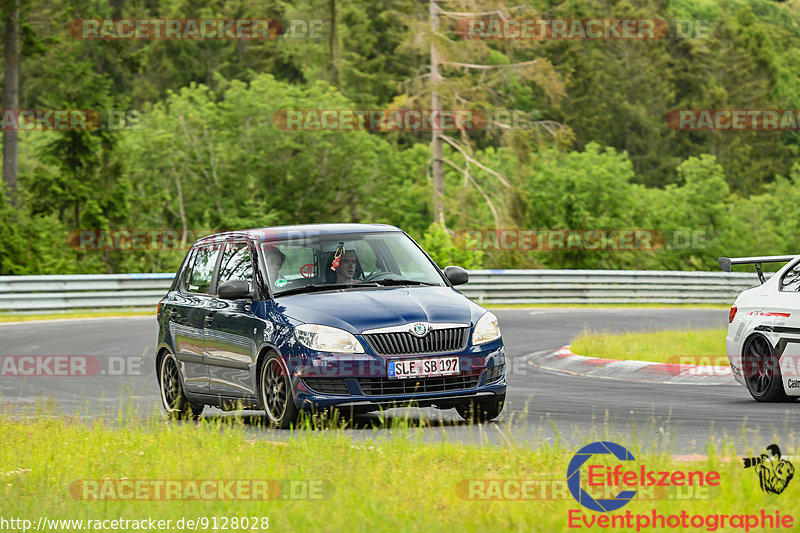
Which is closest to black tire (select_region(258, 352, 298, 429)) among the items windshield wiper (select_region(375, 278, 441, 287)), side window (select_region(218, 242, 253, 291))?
side window (select_region(218, 242, 253, 291))

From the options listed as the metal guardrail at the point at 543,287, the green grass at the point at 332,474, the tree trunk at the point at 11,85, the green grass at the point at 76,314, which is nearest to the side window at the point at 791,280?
the green grass at the point at 332,474

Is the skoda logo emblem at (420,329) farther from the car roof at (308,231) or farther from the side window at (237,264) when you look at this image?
the side window at (237,264)

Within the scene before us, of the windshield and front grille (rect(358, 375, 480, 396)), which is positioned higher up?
the windshield

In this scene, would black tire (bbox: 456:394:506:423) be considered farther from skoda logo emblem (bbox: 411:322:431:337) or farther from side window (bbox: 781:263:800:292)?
side window (bbox: 781:263:800:292)

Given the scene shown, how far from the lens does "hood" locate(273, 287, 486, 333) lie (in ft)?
34.5

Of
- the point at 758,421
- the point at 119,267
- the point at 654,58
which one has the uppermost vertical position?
the point at 654,58

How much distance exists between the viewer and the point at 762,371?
12.5 meters

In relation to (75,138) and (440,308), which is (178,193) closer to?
(75,138)

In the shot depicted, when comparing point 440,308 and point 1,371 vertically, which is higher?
point 440,308

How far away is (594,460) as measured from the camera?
25.1 ft

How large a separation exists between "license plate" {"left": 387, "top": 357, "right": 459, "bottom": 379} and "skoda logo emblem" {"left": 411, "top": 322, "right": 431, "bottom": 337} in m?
0.22

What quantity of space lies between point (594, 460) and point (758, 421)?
12.1 ft

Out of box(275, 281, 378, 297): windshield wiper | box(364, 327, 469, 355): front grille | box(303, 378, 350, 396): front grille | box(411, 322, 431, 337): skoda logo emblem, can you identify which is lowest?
box(303, 378, 350, 396): front grille

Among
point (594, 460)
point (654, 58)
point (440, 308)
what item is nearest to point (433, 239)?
point (440, 308)
